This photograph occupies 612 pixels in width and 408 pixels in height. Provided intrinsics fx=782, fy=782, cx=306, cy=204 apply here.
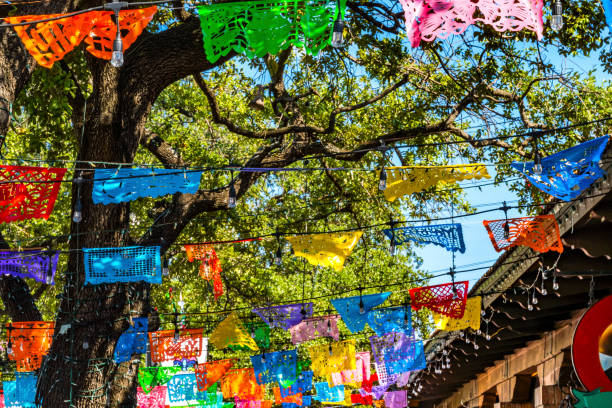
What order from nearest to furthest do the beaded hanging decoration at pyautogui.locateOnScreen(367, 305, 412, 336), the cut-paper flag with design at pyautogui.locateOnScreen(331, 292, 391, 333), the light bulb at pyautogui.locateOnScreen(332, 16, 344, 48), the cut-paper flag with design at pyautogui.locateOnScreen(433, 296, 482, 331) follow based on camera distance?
the light bulb at pyautogui.locateOnScreen(332, 16, 344, 48), the cut-paper flag with design at pyautogui.locateOnScreen(331, 292, 391, 333), the cut-paper flag with design at pyautogui.locateOnScreen(433, 296, 482, 331), the beaded hanging decoration at pyautogui.locateOnScreen(367, 305, 412, 336)

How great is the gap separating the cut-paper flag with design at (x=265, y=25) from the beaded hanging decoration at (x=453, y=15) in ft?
2.05

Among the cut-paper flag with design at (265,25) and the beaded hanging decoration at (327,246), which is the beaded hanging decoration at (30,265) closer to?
the beaded hanging decoration at (327,246)

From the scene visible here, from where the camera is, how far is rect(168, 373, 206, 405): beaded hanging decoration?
14148mm

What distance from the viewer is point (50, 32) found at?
21.8 ft

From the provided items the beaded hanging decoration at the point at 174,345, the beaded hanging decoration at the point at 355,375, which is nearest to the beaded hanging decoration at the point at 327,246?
the beaded hanging decoration at the point at 174,345

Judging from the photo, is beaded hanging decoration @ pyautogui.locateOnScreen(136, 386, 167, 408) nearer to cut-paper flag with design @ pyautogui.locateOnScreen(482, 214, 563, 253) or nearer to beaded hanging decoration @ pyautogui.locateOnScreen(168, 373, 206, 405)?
beaded hanging decoration @ pyautogui.locateOnScreen(168, 373, 206, 405)

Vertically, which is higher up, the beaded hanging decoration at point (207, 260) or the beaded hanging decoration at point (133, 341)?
the beaded hanging decoration at point (207, 260)

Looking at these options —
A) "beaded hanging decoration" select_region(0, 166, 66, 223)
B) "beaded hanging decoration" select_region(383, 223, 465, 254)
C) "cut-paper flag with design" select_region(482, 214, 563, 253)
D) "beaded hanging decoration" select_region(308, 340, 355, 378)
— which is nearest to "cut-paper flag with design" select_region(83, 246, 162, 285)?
"beaded hanging decoration" select_region(0, 166, 66, 223)

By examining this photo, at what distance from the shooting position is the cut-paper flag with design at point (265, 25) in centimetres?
559

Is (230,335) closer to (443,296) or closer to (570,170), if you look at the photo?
(443,296)

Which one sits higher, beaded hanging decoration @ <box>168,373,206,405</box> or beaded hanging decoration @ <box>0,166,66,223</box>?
beaded hanging decoration @ <box>0,166,66,223</box>

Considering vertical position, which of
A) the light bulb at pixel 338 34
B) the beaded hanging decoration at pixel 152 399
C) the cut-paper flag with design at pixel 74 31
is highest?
the cut-paper flag with design at pixel 74 31

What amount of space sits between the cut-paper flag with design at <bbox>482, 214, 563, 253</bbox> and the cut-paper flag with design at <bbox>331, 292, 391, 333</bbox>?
1.94m

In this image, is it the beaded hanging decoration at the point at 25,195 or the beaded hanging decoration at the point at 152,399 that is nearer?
the beaded hanging decoration at the point at 25,195
